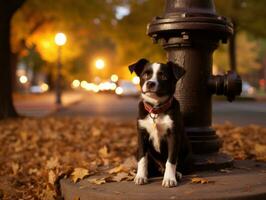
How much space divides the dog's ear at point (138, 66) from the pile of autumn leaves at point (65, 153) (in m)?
1.08

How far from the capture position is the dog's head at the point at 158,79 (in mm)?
4262

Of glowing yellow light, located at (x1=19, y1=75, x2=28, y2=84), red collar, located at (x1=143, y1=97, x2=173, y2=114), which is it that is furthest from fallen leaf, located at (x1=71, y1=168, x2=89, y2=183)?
glowing yellow light, located at (x1=19, y1=75, x2=28, y2=84)

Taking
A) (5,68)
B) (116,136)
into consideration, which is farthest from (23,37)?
(116,136)

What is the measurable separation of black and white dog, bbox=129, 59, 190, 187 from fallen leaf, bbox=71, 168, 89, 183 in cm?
71

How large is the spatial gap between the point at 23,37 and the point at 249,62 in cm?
4182

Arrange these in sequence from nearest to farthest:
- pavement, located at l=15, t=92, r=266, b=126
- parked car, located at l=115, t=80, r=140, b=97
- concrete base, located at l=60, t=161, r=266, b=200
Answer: concrete base, located at l=60, t=161, r=266, b=200, pavement, located at l=15, t=92, r=266, b=126, parked car, located at l=115, t=80, r=140, b=97

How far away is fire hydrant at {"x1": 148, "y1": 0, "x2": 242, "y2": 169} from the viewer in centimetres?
507

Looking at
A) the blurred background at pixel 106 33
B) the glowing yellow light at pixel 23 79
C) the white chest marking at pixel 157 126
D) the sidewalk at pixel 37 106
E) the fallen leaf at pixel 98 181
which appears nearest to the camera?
the white chest marking at pixel 157 126

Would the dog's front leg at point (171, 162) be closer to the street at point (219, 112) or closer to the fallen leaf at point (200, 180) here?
the fallen leaf at point (200, 180)

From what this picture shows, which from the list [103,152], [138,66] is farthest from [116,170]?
[103,152]

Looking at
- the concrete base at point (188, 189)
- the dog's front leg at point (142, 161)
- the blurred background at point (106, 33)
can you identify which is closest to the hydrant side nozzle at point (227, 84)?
the concrete base at point (188, 189)

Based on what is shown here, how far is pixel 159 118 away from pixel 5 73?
10.2 m

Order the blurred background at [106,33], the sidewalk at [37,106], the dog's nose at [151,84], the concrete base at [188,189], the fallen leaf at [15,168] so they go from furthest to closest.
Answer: the blurred background at [106,33], the sidewalk at [37,106], the fallen leaf at [15,168], the dog's nose at [151,84], the concrete base at [188,189]

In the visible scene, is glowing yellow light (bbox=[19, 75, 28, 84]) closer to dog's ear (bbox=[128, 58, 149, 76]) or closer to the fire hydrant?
the fire hydrant
